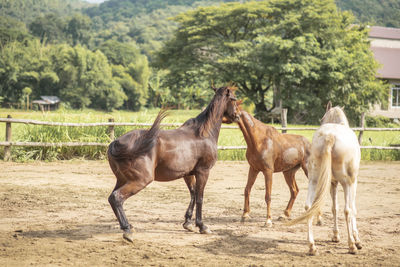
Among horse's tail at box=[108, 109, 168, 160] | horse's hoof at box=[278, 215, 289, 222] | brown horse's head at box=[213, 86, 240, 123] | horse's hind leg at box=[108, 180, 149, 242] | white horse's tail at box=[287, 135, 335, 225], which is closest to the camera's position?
white horse's tail at box=[287, 135, 335, 225]

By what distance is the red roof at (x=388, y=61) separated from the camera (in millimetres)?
36281

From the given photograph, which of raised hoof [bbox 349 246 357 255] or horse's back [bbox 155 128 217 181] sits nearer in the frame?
raised hoof [bbox 349 246 357 255]

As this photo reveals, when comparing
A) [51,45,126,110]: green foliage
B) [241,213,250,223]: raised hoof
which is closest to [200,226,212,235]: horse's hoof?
[241,213,250,223]: raised hoof

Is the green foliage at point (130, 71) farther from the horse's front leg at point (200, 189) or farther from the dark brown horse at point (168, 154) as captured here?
the horse's front leg at point (200, 189)

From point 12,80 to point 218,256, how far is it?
6145 centimetres

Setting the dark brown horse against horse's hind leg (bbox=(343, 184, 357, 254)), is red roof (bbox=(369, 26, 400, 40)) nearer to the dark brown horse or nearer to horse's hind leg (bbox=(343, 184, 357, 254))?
the dark brown horse

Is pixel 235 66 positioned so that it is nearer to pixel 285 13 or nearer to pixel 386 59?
pixel 285 13

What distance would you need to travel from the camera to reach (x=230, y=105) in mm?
5988

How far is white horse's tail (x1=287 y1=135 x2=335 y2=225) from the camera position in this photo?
4707mm

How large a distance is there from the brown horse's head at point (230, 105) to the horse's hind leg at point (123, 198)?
5.33ft

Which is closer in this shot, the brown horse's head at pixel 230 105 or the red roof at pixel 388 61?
the brown horse's head at pixel 230 105

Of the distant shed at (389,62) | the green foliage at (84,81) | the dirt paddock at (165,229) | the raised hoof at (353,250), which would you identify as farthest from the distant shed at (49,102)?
the raised hoof at (353,250)

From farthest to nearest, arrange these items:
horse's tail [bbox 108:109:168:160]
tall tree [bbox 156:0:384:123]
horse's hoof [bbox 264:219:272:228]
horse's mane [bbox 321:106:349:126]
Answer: tall tree [bbox 156:0:384:123], horse's hoof [bbox 264:219:272:228], horse's mane [bbox 321:106:349:126], horse's tail [bbox 108:109:168:160]

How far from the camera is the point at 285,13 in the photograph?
33250mm
